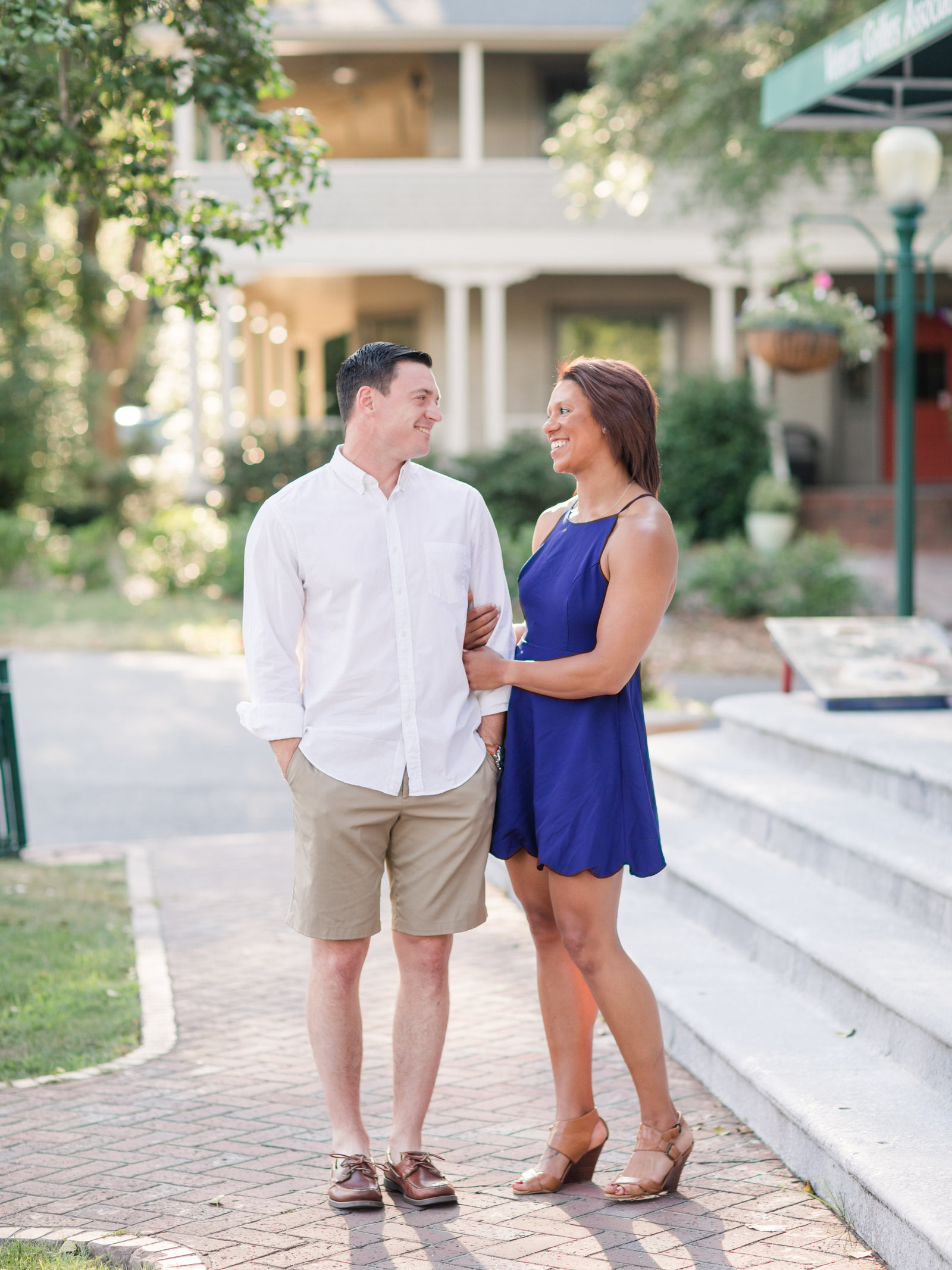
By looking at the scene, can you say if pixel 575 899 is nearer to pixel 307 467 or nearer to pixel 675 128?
pixel 675 128

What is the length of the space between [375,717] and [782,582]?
426 inches

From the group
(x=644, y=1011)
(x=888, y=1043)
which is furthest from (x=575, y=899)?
(x=888, y=1043)

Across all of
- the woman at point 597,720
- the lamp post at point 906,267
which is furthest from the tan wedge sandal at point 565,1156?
the lamp post at point 906,267

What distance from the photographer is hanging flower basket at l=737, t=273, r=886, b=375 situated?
42.1ft

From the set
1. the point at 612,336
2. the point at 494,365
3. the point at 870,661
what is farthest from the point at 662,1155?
the point at 612,336

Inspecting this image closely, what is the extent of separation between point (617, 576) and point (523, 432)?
1575 centimetres

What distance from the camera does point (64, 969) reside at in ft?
17.6

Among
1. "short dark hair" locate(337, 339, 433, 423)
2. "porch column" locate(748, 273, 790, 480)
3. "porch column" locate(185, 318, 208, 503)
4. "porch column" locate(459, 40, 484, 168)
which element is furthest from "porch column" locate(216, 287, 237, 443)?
"short dark hair" locate(337, 339, 433, 423)

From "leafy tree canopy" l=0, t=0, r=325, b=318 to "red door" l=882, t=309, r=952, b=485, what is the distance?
54.5ft

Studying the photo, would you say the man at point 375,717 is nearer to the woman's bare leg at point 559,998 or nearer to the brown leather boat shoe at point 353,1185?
the brown leather boat shoe at point 353,1185

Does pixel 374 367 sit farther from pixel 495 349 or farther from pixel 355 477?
pixel 495 349

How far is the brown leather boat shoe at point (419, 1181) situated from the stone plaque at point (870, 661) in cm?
362

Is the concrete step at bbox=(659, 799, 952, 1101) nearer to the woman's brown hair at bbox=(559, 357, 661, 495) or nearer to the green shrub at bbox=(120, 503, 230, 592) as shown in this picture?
the woman's brown hair at bbox=(559, 357, 661, 495)

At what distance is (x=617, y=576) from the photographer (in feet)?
11.0
